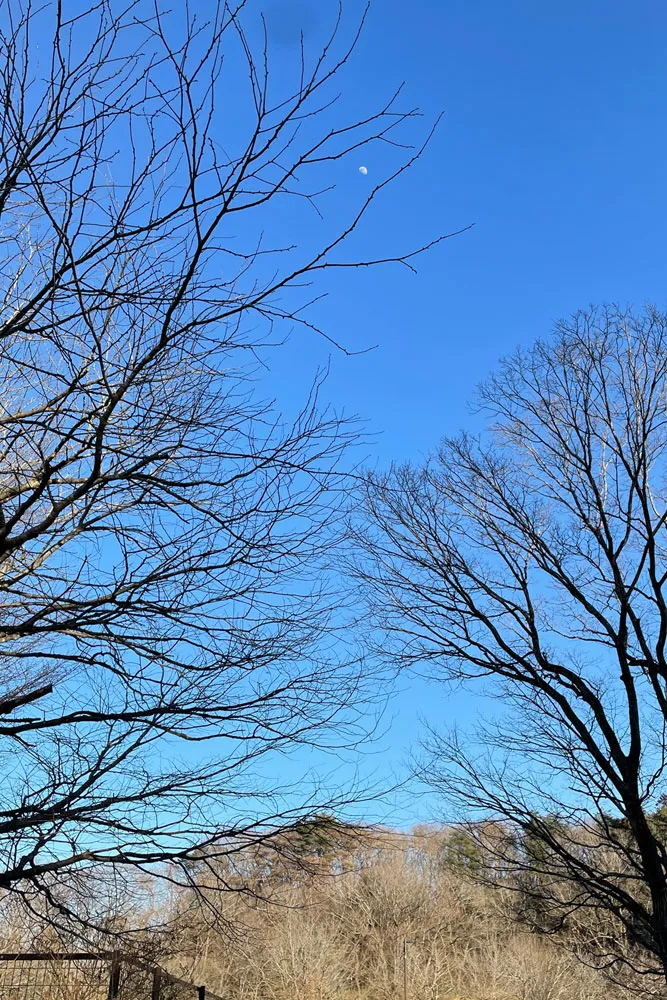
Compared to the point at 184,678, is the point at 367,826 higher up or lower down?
lower down

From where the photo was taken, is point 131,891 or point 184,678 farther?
point 131,891

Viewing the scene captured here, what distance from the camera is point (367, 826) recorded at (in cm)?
370

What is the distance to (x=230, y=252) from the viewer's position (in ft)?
8.36

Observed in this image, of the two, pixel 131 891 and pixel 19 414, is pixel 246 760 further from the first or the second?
pixel 19 414

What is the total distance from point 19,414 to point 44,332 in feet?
2.05

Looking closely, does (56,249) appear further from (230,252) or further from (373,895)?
(373,895)

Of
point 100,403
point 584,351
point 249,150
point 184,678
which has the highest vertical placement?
point 584,351

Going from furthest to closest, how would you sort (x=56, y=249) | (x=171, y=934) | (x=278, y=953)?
(x=278, y=953)
(x=171, y=934)
(x=56, y=249)

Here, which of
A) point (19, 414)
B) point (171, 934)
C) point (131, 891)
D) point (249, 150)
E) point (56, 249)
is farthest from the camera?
point (171, 934)

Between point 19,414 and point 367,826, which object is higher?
point 19,414

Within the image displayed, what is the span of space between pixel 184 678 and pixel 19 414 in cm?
143

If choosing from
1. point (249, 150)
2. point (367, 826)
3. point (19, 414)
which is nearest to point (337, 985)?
point (367, 826)

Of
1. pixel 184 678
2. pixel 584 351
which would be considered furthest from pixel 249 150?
pixel 584 351

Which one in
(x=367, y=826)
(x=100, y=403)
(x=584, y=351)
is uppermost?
(x=584, y=351)
